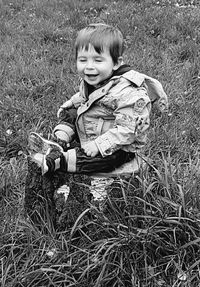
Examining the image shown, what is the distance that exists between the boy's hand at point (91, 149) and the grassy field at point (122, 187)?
31cm

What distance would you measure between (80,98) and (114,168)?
62 centimetres

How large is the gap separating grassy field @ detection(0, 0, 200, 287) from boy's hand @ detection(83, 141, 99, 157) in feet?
1.03

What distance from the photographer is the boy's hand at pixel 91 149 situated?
2.80 m

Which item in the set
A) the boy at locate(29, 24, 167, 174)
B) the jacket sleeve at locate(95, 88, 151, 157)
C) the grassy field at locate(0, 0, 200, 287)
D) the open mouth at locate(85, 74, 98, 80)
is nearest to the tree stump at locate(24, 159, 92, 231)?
the grassy field at locate(0, 0, 200, 287)

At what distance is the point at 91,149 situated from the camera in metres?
2.81

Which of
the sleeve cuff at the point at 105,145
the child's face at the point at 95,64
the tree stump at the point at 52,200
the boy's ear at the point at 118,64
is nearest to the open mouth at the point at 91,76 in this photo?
the child's face at the point at 95,64

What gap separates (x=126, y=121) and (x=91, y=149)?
30 centimetres

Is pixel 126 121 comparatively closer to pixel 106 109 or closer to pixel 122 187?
pixel 106 109

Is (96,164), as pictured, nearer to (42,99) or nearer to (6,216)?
(6,216)

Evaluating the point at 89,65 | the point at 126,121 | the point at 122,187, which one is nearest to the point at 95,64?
the point at 89,65

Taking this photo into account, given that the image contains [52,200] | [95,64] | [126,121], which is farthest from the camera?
[52,200]

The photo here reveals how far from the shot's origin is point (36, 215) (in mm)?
2953

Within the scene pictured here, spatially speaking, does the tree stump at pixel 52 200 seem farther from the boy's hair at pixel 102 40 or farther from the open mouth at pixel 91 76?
the boy's hair at pixel 102 40

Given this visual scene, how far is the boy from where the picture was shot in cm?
274
